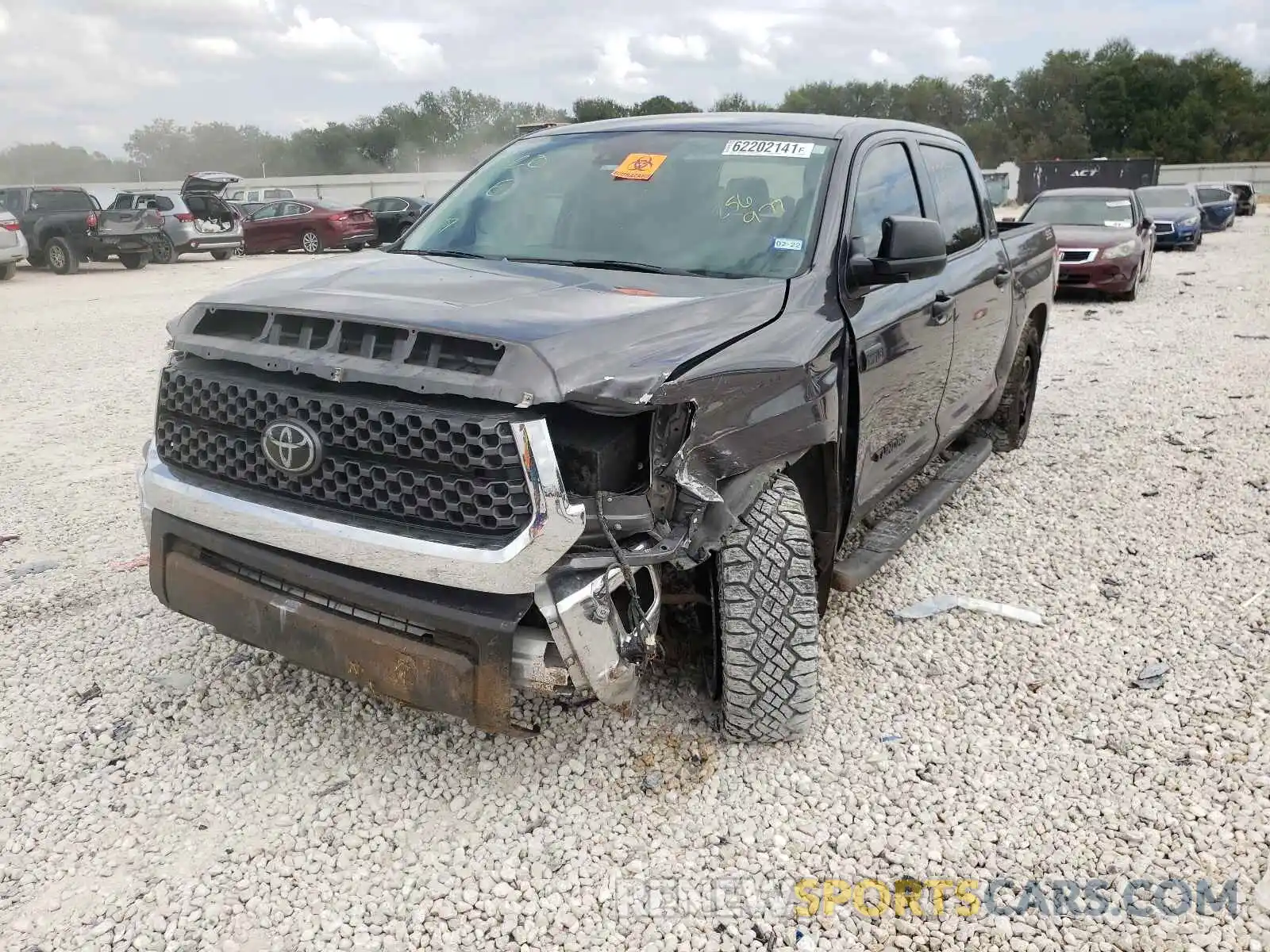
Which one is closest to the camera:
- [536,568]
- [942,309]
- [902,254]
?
[536,568]

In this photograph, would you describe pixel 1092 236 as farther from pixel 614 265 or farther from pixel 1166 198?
pixel 614 265

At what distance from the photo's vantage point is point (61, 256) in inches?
717

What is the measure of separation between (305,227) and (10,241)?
642 cm

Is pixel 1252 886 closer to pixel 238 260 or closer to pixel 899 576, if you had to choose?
pixel 899 576

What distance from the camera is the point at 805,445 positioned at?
9.64ft

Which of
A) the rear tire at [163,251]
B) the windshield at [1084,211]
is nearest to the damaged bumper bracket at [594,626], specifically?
the windshield at [1084,211]

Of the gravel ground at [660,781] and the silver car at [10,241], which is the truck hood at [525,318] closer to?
the gravel ground at [660,781]

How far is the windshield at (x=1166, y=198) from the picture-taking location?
21.6 m


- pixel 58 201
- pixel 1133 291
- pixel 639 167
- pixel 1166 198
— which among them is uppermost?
pixel 639 167

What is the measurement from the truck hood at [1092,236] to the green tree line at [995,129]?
51223 millimetres

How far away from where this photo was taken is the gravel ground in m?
2.42

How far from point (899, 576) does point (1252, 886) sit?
6.63ft

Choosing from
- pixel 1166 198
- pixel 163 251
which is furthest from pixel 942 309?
pixel 1166 198

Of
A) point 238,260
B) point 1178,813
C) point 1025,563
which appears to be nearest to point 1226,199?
point 238,260
